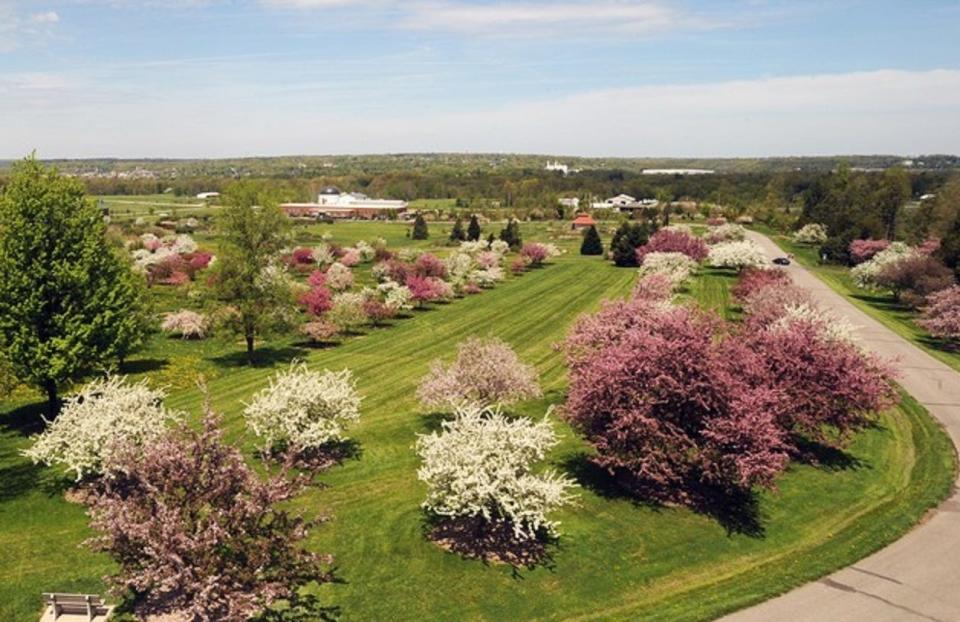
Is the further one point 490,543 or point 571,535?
point 571,535

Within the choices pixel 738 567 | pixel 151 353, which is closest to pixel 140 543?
pixel 738 567

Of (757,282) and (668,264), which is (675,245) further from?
(757,282)

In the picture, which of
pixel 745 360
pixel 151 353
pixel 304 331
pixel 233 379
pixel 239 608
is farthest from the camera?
pixel 304 331

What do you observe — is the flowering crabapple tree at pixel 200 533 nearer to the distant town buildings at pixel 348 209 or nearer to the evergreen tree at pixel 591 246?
the evergreen tree at pixel 591 246

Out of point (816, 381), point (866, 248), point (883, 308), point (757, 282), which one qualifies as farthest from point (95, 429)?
point (866, 248)

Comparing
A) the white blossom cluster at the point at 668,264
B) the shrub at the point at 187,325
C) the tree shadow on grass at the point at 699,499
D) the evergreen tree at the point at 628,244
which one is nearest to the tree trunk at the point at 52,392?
the shrub at the point at 187,325

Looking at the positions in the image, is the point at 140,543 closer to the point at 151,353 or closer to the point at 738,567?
the point at 738,567

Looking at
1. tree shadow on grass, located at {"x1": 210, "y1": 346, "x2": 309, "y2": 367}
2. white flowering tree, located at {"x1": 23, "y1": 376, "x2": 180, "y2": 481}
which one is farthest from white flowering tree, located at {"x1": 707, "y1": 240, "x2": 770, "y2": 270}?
white flowering tree, located at {"x1": 23, "y1": 376, "x2": 180, "y2": 481}
